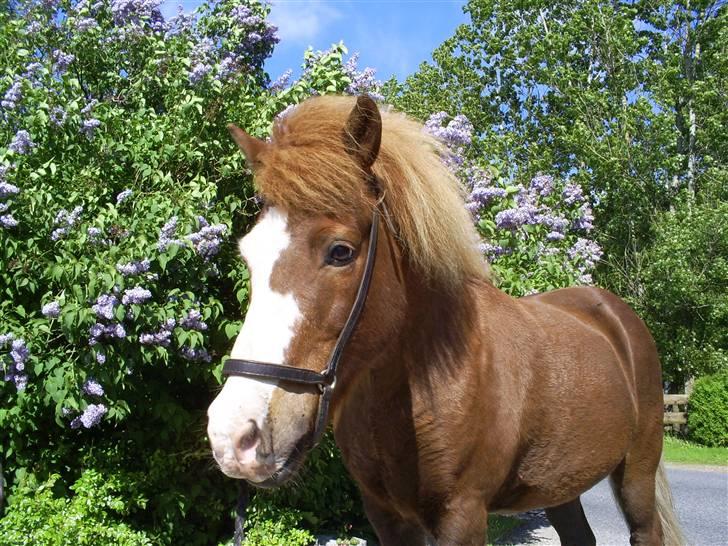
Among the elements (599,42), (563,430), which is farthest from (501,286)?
(599,42)

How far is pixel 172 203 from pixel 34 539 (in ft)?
6.57

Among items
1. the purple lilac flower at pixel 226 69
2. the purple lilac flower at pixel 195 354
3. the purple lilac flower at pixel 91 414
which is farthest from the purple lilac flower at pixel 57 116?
the purple lilac flower at pixel 91 414

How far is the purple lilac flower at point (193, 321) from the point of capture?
11.2 feet

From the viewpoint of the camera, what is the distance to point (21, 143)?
350cm

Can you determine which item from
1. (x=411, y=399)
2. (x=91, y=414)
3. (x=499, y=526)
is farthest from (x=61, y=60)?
(x=499, y=526)

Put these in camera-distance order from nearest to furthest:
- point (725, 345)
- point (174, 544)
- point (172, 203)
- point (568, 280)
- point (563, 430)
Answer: point (563, 430) < point (172, 203) < point (174, 544) < point (568, 280) < point (725, 345)

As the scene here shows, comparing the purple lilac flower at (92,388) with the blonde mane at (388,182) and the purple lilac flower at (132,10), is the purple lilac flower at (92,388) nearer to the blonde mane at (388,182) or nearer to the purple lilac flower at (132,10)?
the blonde mane at (388,182)

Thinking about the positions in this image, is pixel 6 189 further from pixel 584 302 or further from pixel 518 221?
pixel 518 221

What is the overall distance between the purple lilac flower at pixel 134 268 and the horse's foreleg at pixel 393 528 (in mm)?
1690

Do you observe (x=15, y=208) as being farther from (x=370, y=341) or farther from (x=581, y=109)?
(x=581, y=109)

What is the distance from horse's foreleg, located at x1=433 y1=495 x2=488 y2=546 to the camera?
192 centimetres

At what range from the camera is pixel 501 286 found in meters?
4.43

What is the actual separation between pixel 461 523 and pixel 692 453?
12.3 meters

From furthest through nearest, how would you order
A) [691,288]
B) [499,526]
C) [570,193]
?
[691,288], [499,526], [570,193]
